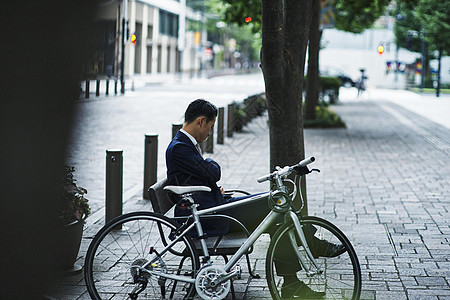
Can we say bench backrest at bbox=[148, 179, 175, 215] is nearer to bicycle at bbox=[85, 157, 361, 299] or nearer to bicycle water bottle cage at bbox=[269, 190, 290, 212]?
bicycle at bbox=[85, 157, 361, 299]

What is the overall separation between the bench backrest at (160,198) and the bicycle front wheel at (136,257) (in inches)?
6.0

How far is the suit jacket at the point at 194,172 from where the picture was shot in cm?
378

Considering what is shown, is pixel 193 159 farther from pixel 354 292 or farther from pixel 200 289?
pixel 354 292

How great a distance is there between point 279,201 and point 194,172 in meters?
0.54

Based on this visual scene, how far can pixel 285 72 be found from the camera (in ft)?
18.2

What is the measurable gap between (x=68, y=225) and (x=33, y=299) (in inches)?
Result: 126

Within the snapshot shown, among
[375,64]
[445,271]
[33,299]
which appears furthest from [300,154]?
[375,64]

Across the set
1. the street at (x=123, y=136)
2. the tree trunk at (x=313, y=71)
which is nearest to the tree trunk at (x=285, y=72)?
the street at (x=123, y=136)

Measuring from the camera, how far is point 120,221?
3484mm

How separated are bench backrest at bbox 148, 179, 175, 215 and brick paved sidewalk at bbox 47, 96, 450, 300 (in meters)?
0.73

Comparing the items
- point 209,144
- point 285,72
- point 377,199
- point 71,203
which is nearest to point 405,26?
point 209,144

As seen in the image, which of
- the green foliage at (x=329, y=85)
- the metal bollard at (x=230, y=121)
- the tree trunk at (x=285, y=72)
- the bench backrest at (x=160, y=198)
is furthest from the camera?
the green foliage at (x=329, y=85)

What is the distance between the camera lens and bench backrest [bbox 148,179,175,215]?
3.95 meters

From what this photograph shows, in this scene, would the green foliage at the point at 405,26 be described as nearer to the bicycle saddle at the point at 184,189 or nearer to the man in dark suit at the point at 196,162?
the man in dark suit at the point at 196,162
